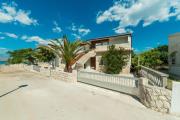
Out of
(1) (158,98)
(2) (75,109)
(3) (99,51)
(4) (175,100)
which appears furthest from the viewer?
(3) (99,51)

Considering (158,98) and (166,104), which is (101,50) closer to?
(158,98)

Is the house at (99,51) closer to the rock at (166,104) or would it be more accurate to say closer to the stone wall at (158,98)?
the stone wall at (158,98)

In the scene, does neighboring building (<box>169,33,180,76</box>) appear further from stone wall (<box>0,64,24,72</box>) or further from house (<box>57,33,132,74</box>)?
stone wall (<box>0,64,24,72</box>)

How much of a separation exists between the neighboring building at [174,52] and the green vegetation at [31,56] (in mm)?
18584

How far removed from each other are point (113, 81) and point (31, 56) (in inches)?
870

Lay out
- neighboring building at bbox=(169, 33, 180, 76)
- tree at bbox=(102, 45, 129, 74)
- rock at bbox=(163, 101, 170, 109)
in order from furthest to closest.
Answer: neighboring building at bbox=(169, 33, 180, 76) < tree at bbox=(102, 45, 129, 74) < rock at bbox=(163, 101, 170, 109)

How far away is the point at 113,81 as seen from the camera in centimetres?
1061

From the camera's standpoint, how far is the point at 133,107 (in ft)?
23.2

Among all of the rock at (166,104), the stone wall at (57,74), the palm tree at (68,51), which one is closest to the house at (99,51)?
the palm tree at (68,51)

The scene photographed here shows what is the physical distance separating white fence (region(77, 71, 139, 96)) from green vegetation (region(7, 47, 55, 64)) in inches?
403

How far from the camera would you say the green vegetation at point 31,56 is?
71.2 ft

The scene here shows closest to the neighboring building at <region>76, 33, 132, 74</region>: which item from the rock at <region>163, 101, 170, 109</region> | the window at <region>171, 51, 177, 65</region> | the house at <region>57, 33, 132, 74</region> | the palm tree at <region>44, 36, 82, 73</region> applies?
the house at <region>57, 33, 132, 74</region>

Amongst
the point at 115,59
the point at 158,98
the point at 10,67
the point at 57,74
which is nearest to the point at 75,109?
the point at 158,98

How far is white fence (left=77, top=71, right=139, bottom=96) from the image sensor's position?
9.17m
